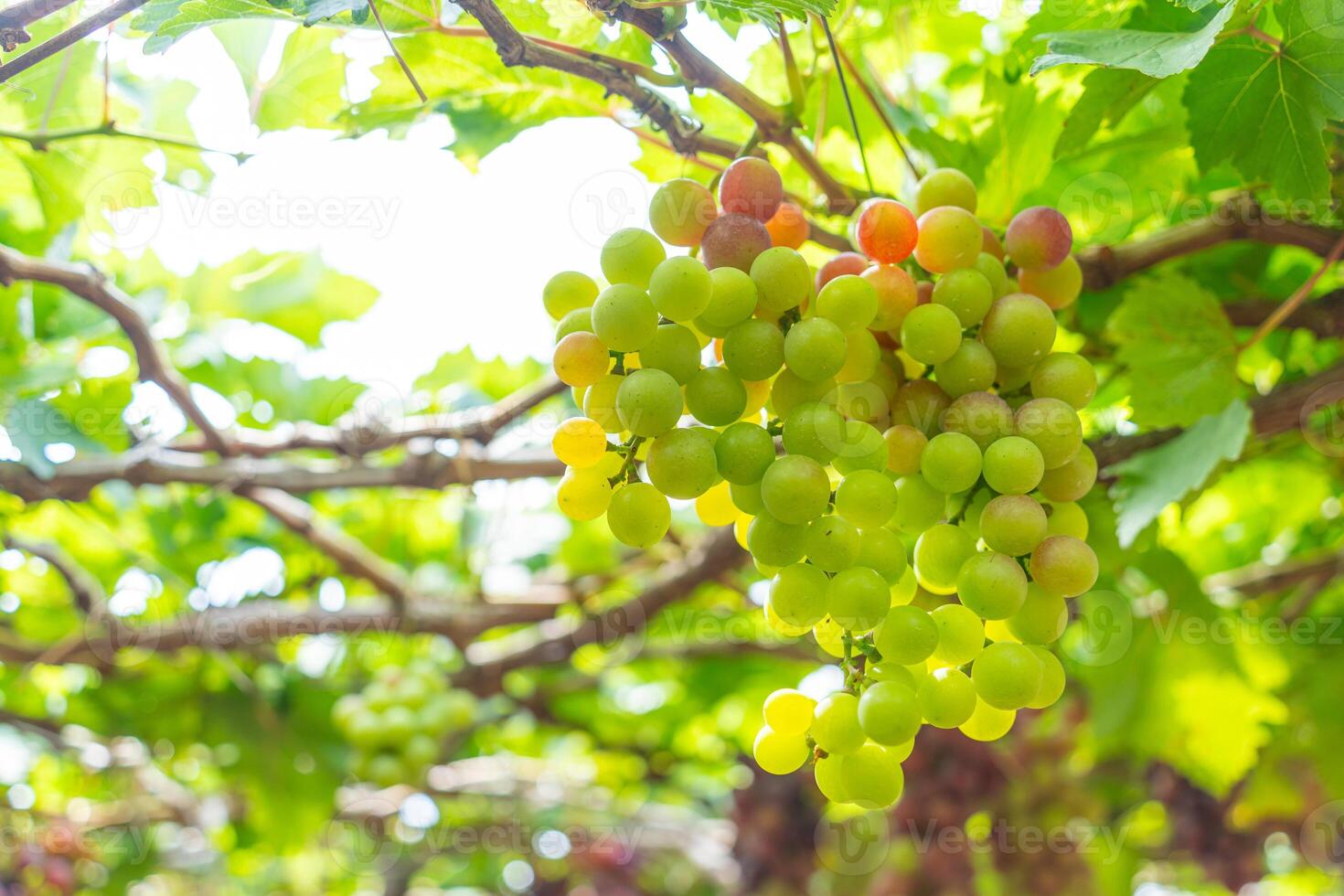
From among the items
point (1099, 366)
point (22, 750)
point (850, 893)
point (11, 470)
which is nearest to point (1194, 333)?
point (1099, 366)

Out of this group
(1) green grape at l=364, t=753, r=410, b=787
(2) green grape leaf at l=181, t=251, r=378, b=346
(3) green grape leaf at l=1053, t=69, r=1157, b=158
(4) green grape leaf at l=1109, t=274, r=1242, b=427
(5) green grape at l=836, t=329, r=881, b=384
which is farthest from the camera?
(1) green grape at l=364, t=753, r=410, b=787

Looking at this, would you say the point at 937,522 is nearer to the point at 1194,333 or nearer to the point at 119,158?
the point at 1194,333

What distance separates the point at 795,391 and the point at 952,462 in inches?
3.8

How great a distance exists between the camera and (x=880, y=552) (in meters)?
0.53

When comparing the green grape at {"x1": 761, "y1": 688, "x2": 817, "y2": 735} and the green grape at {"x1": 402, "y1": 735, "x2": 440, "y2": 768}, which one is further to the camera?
the green grape at {"x1": 402, "y1": 735, "x2": 440, "y2": 768}

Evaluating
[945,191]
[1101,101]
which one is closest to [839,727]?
[945,191]

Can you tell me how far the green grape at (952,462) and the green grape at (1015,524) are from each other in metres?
0.02

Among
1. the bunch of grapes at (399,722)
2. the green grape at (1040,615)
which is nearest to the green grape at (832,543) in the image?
the green grape at (1040,615)

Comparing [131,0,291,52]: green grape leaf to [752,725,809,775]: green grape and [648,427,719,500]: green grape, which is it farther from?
[752,725,809,775]: green grape

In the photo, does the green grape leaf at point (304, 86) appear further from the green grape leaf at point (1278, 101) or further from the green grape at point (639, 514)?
the green grape leaf at point (1278, 101)

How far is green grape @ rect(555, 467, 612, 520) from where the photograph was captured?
544 millimetres

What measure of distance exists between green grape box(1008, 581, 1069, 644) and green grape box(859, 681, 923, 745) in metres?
0.10

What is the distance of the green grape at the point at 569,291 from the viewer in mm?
583

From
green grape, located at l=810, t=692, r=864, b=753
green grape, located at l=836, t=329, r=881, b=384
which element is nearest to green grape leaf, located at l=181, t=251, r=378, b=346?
green grape, located at l=836, t=329, r=881, b=384
